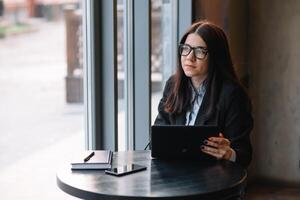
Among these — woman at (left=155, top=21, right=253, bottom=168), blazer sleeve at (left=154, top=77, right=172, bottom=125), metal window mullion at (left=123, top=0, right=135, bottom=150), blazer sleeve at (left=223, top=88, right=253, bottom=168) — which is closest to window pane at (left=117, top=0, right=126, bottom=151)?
metal window mullion at (left=123, top=0, right=135, bottom=150)

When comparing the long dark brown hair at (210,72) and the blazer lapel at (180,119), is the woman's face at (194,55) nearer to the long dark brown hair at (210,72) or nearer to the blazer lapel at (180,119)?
the long dark brown hair at (210,72)

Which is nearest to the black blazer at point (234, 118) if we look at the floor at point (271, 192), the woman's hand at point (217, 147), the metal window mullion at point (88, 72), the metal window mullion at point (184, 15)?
the woman's hand at point (217, 147)

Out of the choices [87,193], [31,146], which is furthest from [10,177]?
[87,193]

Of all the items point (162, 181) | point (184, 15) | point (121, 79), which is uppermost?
point (184, 15)

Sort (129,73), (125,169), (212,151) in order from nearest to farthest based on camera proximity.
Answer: (125,169) < (212,151) < (129,73)

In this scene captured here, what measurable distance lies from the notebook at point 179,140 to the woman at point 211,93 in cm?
20

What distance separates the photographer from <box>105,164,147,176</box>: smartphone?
1.84 m

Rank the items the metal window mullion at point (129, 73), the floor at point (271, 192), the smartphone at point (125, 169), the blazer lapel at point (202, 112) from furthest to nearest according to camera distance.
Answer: the floor at point (271, 192), the metal window mullion at point (129, 73), the blazer lapel at point (202, 112), the smartphone at point (125, 169)

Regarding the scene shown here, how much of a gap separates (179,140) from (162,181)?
254 mm

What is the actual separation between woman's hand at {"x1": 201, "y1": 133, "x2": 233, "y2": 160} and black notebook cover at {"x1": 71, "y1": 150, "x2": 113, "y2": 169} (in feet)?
1.24

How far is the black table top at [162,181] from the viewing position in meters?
1.64

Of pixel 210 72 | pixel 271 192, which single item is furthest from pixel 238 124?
pixel 271 192

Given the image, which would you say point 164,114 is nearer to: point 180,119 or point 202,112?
point 180,119

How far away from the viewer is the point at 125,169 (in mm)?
1889
